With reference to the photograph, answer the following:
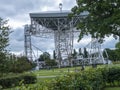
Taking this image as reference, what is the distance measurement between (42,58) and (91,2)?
350ft

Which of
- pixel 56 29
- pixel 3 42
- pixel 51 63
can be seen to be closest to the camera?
pixel 3 42

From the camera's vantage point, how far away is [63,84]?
33.9 feet

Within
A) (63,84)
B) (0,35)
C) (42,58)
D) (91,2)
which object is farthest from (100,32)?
(42,58)

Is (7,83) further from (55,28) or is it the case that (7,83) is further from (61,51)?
(61,51)

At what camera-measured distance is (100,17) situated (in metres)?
23.8

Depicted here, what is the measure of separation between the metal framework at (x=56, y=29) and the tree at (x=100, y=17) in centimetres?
5743

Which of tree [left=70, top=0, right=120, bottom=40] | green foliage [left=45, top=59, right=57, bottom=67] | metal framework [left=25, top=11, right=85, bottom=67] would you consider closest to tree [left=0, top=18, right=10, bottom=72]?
tree [left=70, top=0, right=120, bottom=40]

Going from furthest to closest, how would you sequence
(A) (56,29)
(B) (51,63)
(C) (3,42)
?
(B) (51,63)
(A) (56,29)
(C) (3,42)

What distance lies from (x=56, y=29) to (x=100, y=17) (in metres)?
67.9

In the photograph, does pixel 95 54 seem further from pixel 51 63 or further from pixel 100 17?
pixel 100 17

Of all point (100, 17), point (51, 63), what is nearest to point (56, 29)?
point (51, 63)

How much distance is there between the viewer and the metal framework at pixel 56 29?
285 ft

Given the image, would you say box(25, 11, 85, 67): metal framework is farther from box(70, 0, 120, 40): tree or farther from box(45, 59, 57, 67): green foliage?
box(70, 0, 120, 40): tree

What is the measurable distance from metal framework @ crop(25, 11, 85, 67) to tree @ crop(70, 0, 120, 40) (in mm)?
57432
